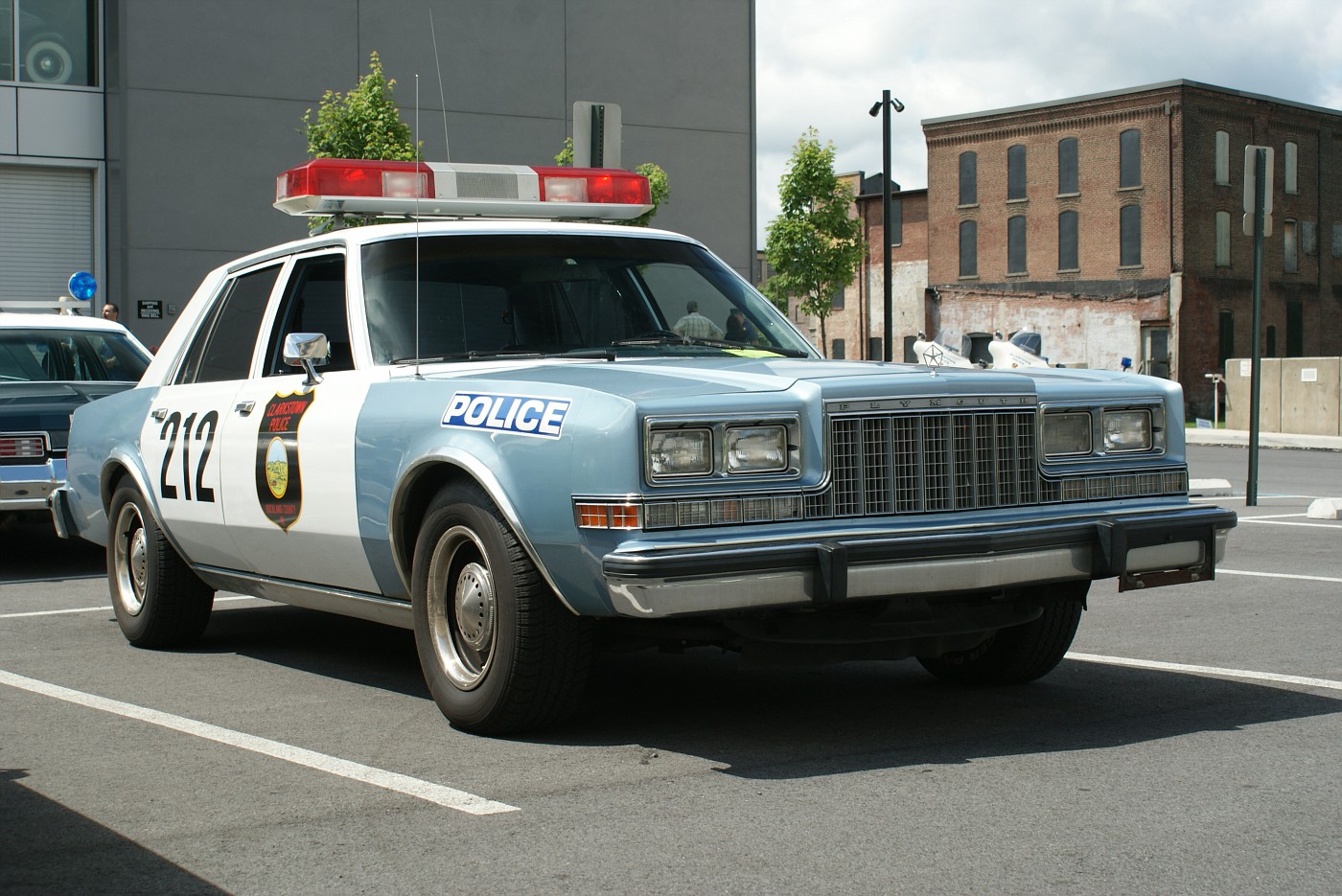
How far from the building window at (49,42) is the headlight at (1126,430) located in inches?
1004

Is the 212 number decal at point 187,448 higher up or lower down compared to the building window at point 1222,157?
lower down

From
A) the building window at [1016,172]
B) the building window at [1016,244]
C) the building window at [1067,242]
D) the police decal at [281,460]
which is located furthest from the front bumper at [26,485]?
the building window at [1016,172]

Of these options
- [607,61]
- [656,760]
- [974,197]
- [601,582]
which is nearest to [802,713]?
[656,760]

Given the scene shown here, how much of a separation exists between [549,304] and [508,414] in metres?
1.25

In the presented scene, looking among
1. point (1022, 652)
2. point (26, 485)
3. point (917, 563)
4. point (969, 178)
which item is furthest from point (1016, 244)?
point (917, 563)

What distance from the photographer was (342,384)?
588 centimetres

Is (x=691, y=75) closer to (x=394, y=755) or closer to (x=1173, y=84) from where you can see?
(x=1173, y=84)

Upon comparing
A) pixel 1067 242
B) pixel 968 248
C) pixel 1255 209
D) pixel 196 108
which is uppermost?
pixel 968 248

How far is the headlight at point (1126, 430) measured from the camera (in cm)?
545

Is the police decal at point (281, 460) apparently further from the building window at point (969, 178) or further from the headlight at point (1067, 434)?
the building window at point (969, 178)

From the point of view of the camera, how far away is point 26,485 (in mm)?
10023

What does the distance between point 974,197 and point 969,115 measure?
2.91 metres

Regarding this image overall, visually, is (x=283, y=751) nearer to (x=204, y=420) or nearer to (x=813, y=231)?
(x=204, y=420)

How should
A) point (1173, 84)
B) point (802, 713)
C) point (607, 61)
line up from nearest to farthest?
point (802, 713), point (607, 61), point (1173, 84)
